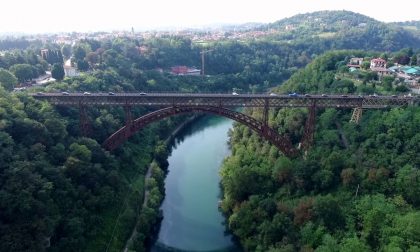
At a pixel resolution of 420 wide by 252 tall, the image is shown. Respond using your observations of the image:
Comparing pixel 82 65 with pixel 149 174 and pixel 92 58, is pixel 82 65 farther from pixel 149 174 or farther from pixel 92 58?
pixel 149 174

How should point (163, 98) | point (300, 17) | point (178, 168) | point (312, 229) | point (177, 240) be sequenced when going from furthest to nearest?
point (300, 17) < point (178, 168) < point (163, 98) < point (177, 240) < point (312, 229)

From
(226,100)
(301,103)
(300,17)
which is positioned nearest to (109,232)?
(226,100)

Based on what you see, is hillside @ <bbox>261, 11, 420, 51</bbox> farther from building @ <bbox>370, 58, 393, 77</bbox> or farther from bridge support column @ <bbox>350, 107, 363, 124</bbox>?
bridge support column @ <bbox>350, 107, 363, 124</bbox>

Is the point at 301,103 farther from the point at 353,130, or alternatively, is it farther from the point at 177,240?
the point at 177,240

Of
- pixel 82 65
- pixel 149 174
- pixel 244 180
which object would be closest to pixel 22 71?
pixel 82 65

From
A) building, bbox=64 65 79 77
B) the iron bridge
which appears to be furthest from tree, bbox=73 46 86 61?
the iron bridge

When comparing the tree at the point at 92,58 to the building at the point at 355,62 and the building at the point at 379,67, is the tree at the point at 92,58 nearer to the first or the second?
the building at the point at 355,62
